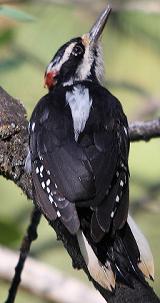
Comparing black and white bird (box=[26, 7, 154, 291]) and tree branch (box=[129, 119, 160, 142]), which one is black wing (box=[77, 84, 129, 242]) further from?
tree branch (box=[129, 119, 160, 142])

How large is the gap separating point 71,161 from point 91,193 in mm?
188

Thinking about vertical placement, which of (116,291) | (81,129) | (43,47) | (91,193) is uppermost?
(43,47)

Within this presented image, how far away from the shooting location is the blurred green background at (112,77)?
5645 millimetres

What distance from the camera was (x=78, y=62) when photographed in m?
4.33

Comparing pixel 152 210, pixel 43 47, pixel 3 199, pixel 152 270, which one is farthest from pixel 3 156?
pixel 43 47

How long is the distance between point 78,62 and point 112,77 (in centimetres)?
242

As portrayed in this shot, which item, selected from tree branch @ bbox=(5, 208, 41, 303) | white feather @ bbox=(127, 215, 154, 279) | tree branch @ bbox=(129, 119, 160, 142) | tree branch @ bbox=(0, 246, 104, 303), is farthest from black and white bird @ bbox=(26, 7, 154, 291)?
tree branch @ bbox=(0, 246, 104, 303)

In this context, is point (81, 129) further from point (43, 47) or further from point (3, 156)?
point (43, 47)

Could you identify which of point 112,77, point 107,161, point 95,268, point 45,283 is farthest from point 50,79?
point 112,77

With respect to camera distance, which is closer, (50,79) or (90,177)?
(90,177)

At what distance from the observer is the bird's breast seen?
361 cm

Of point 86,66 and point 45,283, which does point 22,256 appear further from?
point 86,66

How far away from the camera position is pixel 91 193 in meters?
3.31

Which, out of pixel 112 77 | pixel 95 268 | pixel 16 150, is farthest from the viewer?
pixel 112 77
